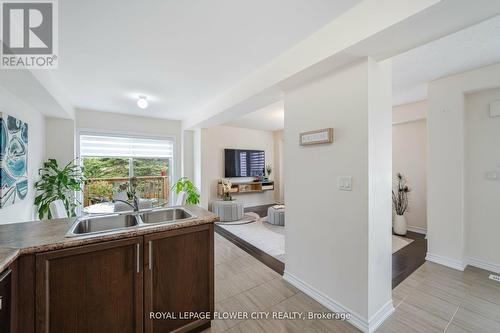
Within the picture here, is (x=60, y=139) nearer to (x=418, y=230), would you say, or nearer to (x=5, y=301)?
(x=5, y=301)

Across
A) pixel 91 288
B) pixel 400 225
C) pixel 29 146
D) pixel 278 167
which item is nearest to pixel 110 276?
pixel 91 288

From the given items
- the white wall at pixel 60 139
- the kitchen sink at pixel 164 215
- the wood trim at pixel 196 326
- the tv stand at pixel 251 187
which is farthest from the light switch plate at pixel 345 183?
the white wall at pixel 60 139

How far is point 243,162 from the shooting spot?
6.40m

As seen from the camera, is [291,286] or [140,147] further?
[140,147]

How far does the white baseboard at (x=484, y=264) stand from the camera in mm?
2469

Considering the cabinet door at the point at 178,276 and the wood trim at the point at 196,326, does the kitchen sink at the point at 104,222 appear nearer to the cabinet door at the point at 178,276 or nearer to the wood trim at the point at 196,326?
the cabinet door at the point at 178,276

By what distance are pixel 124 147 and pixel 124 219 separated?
10.9ft

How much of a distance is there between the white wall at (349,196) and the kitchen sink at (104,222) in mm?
1705

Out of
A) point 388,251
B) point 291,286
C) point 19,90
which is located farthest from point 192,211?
point 19,90

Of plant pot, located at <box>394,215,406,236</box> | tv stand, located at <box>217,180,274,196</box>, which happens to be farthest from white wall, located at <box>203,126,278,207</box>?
plant pot, located at <box>394,215,406,236</box>

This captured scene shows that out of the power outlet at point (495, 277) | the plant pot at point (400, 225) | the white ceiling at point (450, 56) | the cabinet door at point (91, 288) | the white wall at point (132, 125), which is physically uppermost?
the white ceiling at point (450, 56)

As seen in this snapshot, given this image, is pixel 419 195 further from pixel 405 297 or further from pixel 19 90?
pixel 19 90

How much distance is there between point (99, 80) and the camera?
9.10 ft

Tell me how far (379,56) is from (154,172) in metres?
4.90
